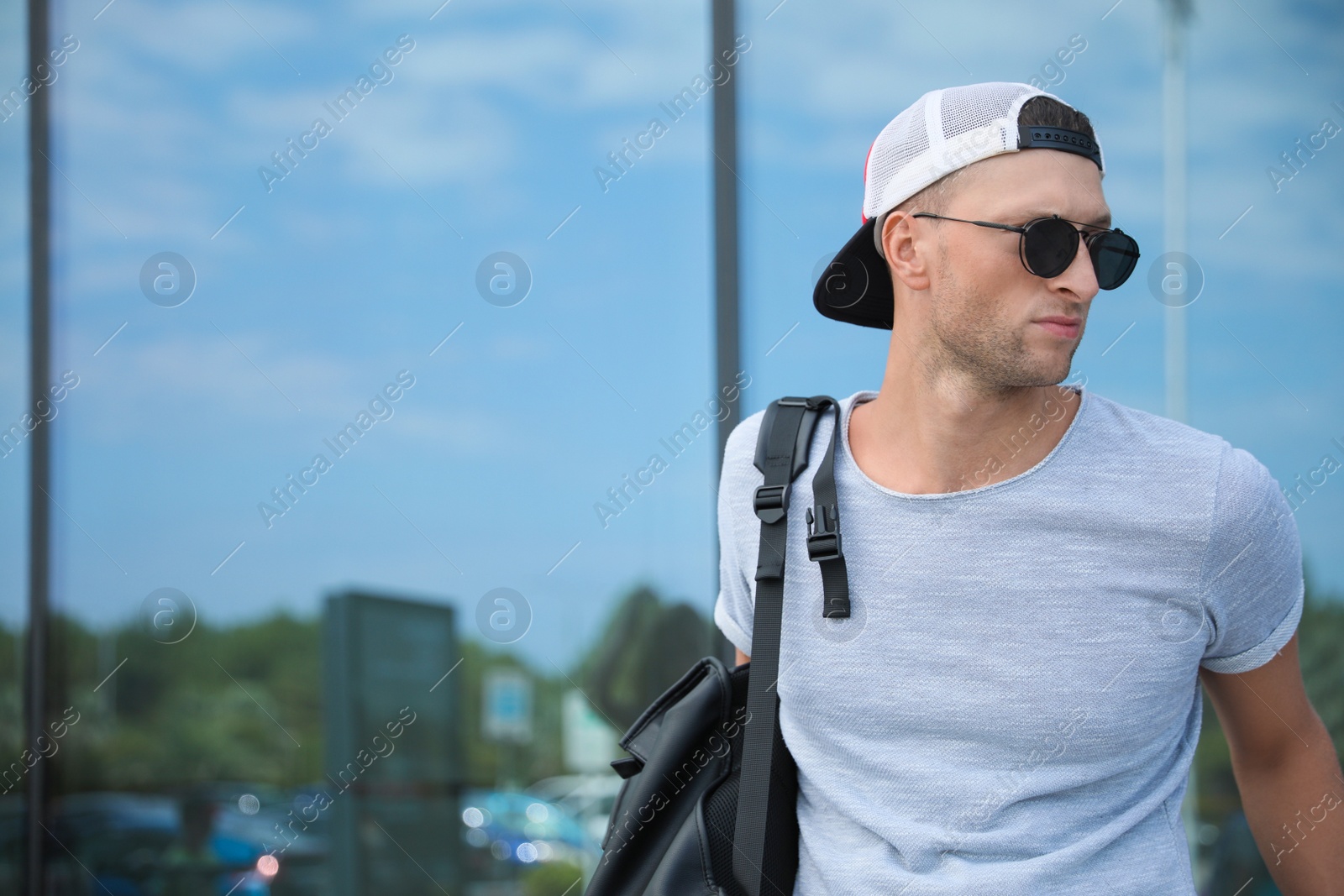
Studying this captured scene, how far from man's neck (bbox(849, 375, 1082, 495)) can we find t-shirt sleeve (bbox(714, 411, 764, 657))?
22 centimetres

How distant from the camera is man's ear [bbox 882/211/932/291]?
1.80 meters

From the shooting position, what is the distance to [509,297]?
3.94 meters

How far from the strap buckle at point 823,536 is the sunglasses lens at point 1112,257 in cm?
51

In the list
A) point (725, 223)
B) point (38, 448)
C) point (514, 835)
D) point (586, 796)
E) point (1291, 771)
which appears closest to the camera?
point (1291, 771)

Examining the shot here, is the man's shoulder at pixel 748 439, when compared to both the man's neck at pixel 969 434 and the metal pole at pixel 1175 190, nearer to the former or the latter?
the man's neck at pixel 969 434

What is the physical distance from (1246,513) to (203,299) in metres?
3.72

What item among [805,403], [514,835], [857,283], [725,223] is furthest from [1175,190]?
[514,835]

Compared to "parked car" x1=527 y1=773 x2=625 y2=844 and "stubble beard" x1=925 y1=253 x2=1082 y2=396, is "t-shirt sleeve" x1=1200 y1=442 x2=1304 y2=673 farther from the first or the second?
"parked car" x1=527 y1=773 x2=625 y2=844

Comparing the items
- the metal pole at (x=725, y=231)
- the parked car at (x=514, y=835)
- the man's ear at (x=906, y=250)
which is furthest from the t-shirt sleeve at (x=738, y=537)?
the parked car at (x=514, y=835)

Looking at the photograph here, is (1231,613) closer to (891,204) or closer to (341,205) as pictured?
(891,204)

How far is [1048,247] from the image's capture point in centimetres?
166

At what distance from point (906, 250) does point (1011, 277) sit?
0.68 feet

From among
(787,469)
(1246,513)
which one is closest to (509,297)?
(787,469)

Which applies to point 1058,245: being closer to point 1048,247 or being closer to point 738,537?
point 1048,247
